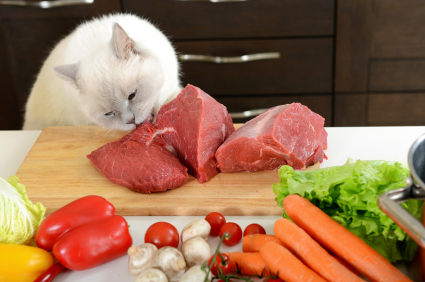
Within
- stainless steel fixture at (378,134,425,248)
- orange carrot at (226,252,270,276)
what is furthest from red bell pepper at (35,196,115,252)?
stainless steel fixture at (378,134,425,248)

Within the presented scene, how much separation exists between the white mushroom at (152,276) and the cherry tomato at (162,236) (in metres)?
0.13

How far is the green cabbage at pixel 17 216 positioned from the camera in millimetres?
963

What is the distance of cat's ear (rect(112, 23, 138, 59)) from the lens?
1.42 m

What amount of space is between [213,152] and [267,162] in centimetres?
19

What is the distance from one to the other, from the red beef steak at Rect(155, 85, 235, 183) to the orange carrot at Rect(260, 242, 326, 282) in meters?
0.47

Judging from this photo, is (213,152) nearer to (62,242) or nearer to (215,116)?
(215,116)

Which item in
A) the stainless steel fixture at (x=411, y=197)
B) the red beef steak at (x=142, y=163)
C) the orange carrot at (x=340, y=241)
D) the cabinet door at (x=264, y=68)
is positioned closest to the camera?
the stainless steel fixture at (x=411, y=197)

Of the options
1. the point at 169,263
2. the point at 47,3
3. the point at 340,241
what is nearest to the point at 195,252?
the point at 169,263

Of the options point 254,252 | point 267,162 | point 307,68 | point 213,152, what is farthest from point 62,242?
point 307,68

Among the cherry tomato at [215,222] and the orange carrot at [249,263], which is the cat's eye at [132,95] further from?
the orange carrot at [249,263]

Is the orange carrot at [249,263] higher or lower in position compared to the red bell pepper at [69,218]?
lower

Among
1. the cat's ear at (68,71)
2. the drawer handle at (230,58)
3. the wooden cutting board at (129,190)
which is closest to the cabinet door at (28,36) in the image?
the drawer handle at (230,58)

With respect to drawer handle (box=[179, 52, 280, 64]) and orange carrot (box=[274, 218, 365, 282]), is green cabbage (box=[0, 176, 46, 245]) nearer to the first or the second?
orange carrot (box=[274, 218, 365, 282])

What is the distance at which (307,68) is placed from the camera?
9.15 feet
